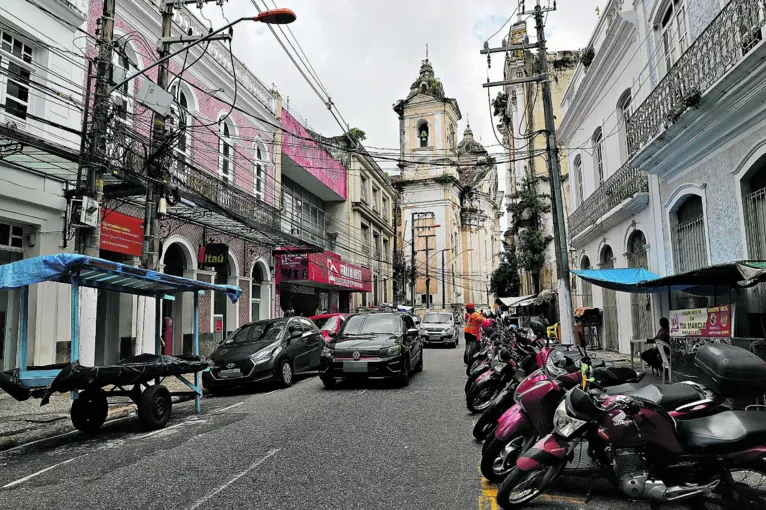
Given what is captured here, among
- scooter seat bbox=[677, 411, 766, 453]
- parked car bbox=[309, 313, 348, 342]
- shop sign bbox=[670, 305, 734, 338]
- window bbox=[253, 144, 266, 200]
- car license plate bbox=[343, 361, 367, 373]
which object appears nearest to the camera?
scooter seat bbox=[677, 411, 766, 453]

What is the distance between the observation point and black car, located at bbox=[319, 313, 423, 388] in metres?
9.66

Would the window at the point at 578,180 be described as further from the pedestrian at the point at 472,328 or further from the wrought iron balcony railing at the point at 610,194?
the pedestrian at the point at 472,328

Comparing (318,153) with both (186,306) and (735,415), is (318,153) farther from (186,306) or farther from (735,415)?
(735,415)

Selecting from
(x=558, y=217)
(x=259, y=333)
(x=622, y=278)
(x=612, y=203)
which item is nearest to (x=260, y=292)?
(x=259, y=333)

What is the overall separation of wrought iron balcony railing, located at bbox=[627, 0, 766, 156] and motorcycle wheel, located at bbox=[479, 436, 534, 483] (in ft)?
A: 21.6

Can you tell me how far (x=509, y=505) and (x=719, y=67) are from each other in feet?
25.5

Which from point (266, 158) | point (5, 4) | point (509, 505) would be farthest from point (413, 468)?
point (266, 158)

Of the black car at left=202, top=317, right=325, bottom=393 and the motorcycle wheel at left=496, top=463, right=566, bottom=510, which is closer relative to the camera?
the motorcycle wheel at left=496, top=463, right=566, bottom=510

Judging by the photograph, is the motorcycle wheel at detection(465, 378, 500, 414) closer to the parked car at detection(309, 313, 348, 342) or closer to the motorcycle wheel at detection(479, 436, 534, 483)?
the motorcycle wheel at detection(479, 436, 534, 483)

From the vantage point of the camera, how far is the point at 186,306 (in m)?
16.2

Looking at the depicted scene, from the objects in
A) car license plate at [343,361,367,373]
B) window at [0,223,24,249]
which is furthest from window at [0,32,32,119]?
car license plate at [343,361,367,373]

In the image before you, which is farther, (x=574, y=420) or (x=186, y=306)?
(x=186, y=306)

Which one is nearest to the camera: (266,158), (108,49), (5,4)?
(108,49)

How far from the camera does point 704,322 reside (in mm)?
8094
